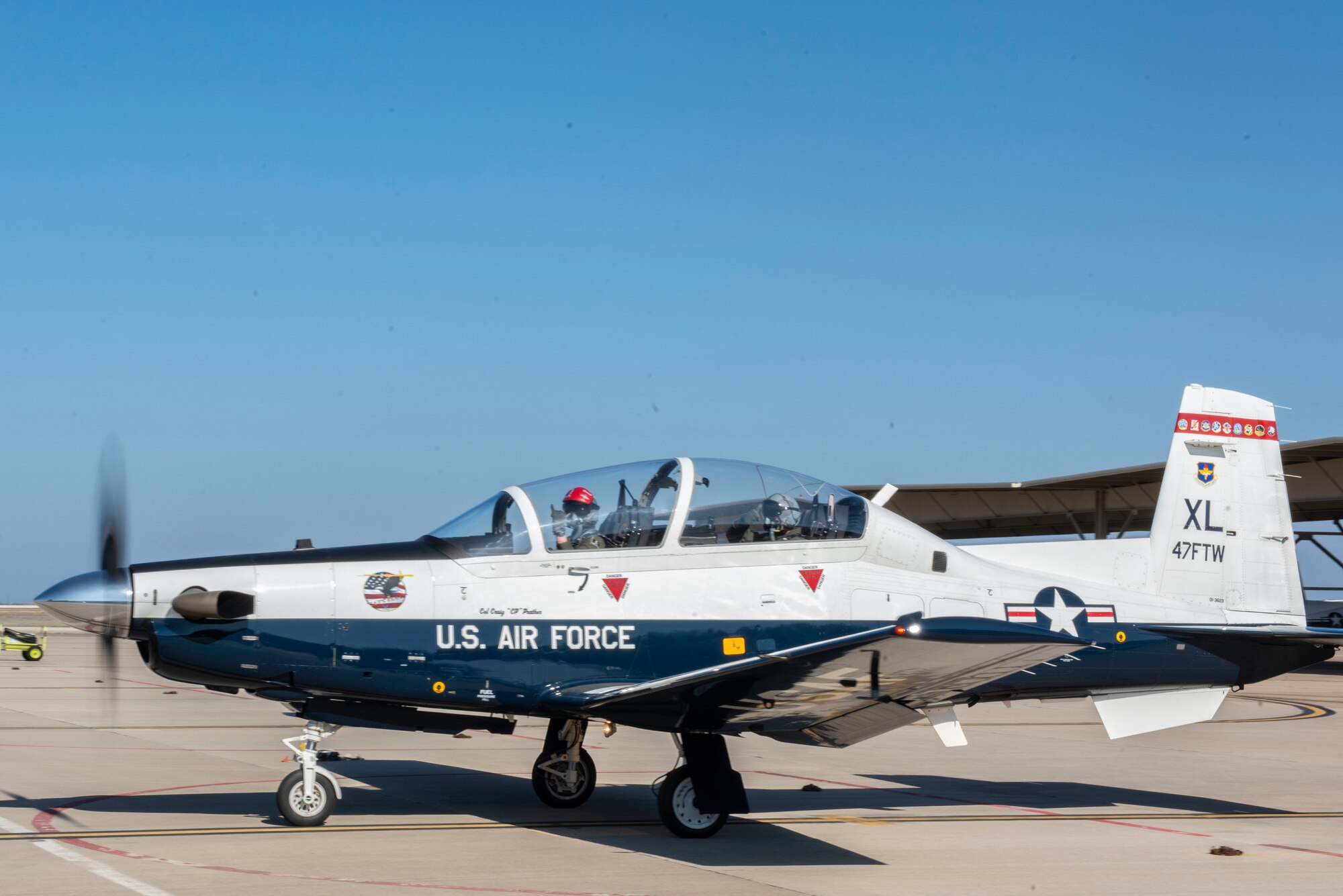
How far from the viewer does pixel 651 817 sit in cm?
906

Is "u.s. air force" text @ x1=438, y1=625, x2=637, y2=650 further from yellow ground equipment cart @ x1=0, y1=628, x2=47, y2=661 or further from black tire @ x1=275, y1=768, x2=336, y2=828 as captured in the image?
yellow ground equipment cart @ x1=0, y1=628, x2=47, y2=661

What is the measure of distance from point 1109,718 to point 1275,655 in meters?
1.56

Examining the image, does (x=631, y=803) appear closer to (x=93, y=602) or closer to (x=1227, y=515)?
(x=93, y=602)

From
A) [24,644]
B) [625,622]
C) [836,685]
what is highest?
[625,622]

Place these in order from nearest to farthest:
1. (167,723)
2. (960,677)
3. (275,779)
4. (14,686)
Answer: (960,677) < (275,779) < (167,723) < (14,686)

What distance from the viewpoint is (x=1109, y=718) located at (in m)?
9.66

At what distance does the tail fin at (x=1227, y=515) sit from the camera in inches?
405

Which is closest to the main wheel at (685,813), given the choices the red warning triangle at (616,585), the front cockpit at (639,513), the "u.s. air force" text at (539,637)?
the "u.s. air force" text at (539,637)

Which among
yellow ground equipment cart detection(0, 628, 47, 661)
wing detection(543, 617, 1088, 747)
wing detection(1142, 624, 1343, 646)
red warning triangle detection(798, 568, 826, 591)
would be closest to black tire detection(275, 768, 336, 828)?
wing detection(543, 617, 1088, 747)

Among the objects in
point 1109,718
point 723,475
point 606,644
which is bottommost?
point 1109,718

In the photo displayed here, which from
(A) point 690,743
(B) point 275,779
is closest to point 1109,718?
(A) point 690,743

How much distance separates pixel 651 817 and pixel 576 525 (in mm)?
2389

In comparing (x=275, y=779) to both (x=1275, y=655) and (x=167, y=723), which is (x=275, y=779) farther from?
(x=1275, y=655)

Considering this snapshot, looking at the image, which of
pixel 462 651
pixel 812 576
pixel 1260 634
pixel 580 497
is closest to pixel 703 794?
pixel 812 576
